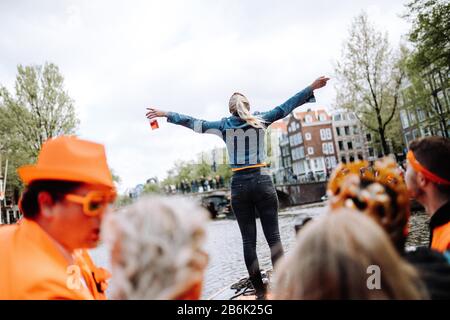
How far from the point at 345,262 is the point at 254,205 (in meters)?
2.22

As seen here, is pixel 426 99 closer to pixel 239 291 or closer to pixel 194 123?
pixel 239 291

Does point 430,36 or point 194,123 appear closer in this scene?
point 194,123

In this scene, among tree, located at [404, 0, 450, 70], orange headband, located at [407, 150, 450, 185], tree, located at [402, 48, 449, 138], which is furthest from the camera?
tree, located at [402, 48, 449, 138]

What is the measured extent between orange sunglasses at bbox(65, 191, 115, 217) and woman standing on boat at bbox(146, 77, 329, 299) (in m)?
1.69

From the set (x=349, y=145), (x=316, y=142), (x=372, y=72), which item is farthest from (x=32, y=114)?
(x=349, y=145)

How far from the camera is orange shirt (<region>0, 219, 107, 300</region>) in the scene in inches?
48.5

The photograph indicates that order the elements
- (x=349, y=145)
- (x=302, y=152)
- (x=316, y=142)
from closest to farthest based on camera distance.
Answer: (x=349, y=145)
(x=316, y=142)
(x=302, y=152)

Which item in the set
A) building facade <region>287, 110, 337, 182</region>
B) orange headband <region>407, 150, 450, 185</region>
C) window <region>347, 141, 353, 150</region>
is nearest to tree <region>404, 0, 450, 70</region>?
orange headband <region>407, 150, 450, 185</region>

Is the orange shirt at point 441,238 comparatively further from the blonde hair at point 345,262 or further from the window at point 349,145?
the window at point 349,145

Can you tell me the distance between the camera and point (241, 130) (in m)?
3.14

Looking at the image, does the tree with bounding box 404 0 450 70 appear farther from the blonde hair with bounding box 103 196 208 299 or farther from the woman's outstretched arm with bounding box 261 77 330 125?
the blonde hair with bounding box 103 196 208 299

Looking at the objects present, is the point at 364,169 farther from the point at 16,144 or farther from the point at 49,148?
the point at 16,144

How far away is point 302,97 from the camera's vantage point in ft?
9.84

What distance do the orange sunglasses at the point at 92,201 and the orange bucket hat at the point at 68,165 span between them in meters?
0.05
